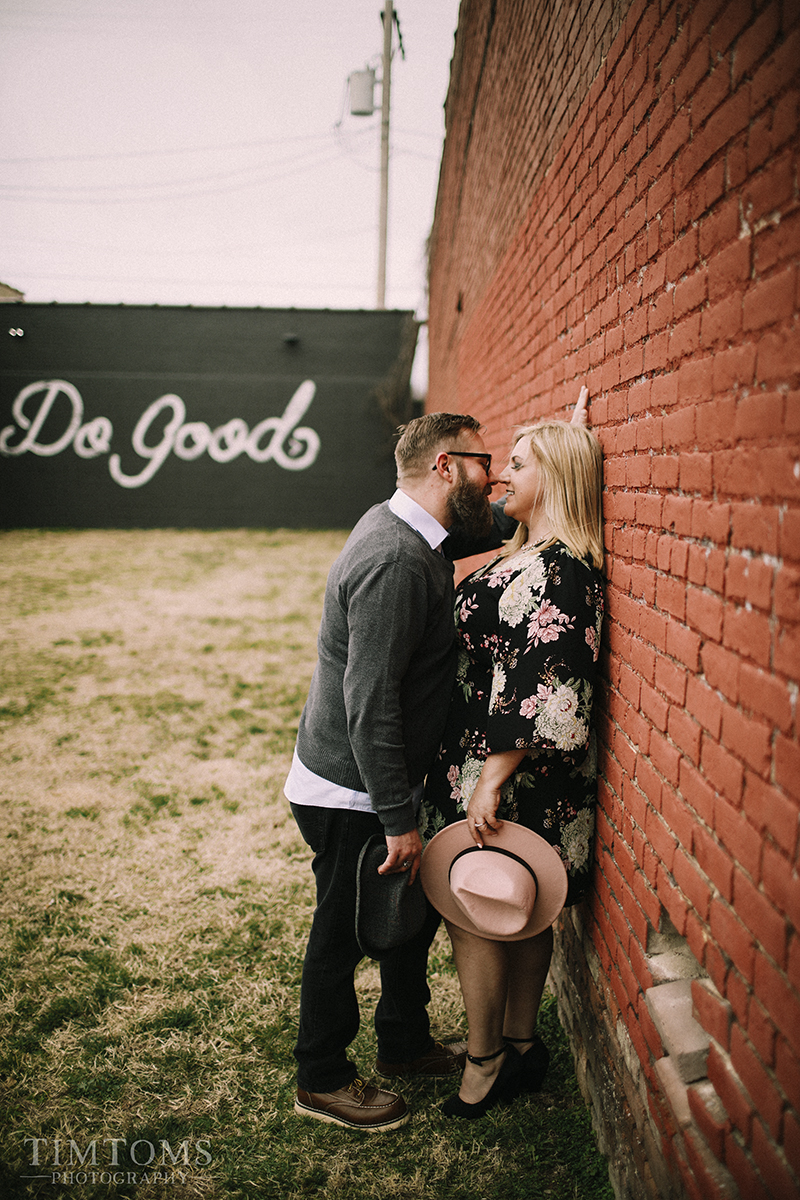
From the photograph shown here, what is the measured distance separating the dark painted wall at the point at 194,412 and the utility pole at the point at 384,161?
229cm

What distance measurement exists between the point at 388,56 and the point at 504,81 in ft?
51.2

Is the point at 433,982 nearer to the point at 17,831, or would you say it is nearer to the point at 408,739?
the point at 408,739

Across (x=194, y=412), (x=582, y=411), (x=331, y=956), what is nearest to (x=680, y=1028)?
(x=331, y=956)

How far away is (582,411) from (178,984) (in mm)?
2703

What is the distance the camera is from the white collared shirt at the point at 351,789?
2.24 m

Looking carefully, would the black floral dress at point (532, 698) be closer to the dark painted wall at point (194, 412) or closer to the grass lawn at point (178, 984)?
the grass lawn at point (178, 984)

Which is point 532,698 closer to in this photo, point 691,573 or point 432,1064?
point 691,573

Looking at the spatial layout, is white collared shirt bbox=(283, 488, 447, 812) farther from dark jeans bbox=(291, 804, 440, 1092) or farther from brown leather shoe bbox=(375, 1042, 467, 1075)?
brown leather shoe bbox=(375, 1042, 467, 1075)

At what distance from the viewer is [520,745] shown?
2041 millimetres

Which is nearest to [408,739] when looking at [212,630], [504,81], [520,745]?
[520,745]

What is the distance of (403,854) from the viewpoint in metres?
2.17

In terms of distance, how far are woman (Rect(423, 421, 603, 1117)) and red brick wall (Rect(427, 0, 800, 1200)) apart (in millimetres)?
93

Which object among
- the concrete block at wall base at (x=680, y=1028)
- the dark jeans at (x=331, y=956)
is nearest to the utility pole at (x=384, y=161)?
the dark jeans at (x=331, y=956)

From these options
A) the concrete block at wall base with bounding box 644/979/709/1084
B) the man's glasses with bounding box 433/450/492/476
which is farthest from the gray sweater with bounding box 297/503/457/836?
the concrete block at wall base with bounding box 644/979/709/1084
